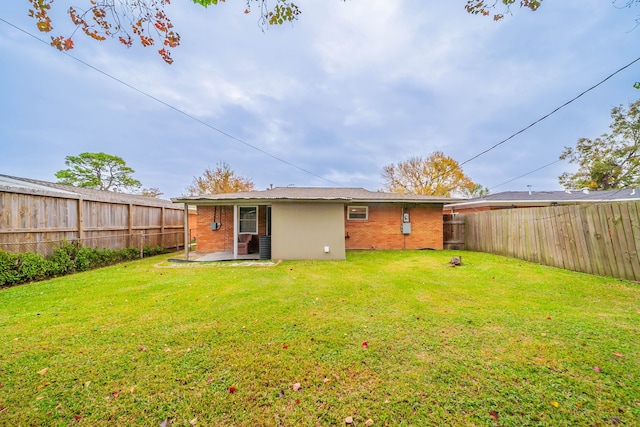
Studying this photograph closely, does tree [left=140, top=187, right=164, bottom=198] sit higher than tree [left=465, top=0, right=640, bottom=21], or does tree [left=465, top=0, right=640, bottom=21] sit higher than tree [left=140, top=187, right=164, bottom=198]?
tree [left=140, top=187, right=164, bottom=198]

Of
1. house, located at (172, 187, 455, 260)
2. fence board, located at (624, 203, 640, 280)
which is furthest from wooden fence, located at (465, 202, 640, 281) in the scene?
house, located at (172, 187, 455, 260)

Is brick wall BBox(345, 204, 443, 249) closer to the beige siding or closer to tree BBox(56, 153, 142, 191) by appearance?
the beige siding

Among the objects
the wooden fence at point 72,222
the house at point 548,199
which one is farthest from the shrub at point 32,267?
the house at point 548,199

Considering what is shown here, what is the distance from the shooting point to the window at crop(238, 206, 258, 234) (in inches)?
427

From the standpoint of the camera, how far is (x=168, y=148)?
19.0 metres

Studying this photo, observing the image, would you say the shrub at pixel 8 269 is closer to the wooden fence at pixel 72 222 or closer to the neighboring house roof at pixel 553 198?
the wooden fence at pixel 72 222

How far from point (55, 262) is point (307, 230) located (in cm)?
723

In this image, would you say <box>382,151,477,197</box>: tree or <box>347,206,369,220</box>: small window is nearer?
<box>347,206,369,220</box>: small window

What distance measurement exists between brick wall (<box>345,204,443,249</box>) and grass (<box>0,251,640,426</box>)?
6.51 meters

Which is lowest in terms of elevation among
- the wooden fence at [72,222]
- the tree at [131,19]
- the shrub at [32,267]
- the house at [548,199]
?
the shrub at [32,267]

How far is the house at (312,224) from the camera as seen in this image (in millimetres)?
8914

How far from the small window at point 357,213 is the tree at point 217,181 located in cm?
1895

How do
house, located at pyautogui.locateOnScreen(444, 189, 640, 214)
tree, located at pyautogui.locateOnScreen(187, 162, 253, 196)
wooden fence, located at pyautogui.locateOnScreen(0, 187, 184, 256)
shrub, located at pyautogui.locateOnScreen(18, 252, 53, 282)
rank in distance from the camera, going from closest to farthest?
1. shrub, located at pyautogui.locateOnScreen(18, 252, 53, 282)
2. wooden fence, located at pyautogui.locateOnScreen(0, 187, 184, 256)
3. house, located at pyautogui.locateOnScreen(444, 189, 640, 214)
4. tree, located at pyautogui.locateOnScreen(187, 162, 253, 196)

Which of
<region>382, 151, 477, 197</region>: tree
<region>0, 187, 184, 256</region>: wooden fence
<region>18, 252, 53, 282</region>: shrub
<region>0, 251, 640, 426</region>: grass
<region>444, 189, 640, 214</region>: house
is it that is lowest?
<region>0, 251, 640, 426</region>: grass
